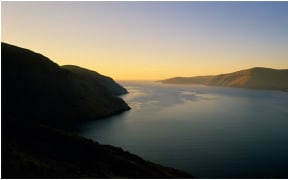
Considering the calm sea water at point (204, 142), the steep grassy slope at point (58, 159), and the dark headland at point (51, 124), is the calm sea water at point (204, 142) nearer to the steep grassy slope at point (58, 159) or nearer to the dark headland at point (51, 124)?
the dark headland at point (51, 124)

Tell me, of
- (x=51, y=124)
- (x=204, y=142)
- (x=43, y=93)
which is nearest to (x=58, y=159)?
(x=204, y=142)

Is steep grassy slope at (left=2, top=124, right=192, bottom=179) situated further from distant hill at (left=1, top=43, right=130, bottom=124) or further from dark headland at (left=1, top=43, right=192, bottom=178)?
distant hill at (left=1, top=43, right=130, bottom=124)

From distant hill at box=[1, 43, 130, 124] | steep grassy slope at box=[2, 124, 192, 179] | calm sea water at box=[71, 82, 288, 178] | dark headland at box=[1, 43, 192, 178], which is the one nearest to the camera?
steep grassy slope at box=[2, 124, 192, 179]

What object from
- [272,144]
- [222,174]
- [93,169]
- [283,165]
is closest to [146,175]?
[93,169]

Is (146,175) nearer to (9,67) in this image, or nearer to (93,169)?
(93,169)

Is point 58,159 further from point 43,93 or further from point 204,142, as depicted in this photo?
point 43,93

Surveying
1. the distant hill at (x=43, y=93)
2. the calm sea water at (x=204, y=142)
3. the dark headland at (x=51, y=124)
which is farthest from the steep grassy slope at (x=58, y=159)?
the distant hill at (x=43, y=93)

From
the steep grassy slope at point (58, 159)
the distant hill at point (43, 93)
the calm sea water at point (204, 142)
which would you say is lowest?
the calm sea water at point (204, 142)

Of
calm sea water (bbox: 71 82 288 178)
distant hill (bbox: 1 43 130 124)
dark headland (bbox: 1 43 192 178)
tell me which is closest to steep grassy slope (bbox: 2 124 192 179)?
dark headland (bbox: 1 43 192 178)
